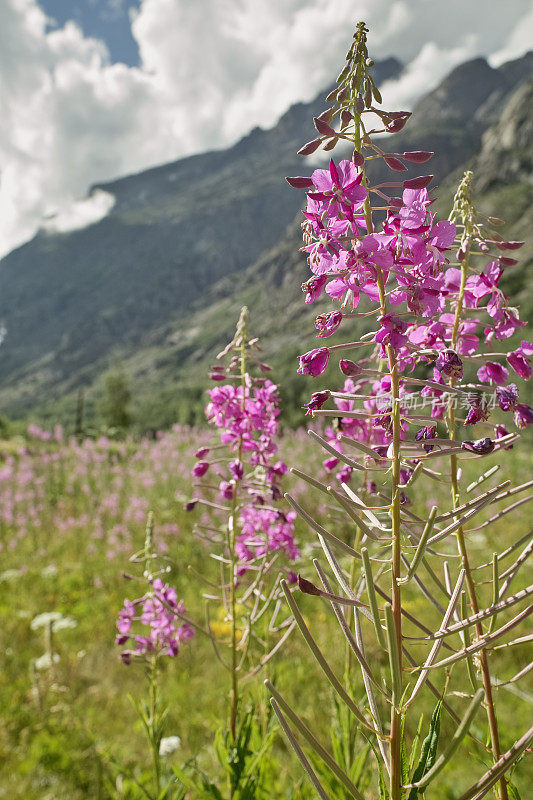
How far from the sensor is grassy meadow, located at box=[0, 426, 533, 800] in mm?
3377

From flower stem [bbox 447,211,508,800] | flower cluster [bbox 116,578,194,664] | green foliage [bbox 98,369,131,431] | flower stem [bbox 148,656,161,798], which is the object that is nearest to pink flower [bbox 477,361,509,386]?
flower stem [bbox 447,211,508,800]

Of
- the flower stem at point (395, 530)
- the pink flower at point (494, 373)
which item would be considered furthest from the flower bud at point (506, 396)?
the flower stem at point (395, 530)

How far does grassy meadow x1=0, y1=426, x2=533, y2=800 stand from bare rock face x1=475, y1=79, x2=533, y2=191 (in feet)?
463

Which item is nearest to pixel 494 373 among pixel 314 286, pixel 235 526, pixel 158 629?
pixel 314 286

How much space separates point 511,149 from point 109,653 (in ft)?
556

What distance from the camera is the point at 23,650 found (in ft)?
17.4

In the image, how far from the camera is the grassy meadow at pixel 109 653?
11.1ft

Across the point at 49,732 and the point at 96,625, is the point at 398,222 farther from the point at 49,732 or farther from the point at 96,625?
the point at 96,625

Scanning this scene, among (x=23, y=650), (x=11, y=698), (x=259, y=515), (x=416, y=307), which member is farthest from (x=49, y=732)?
(x=416, y=307)

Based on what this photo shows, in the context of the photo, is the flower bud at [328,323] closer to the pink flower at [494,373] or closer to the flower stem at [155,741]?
the pink flower at [494,373]

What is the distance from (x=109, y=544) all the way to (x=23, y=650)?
2.88 meters

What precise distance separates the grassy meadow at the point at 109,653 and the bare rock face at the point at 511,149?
463ft

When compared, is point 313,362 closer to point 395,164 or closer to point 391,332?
point 391,332

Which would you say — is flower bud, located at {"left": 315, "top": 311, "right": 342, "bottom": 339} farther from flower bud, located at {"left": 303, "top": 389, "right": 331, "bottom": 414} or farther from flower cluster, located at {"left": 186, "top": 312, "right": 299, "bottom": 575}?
flower cluster, located at {"left": 186, "top": 312, "right": 299, "bottom": 575}
